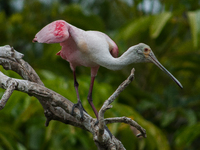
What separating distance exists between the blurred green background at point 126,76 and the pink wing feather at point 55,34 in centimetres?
148

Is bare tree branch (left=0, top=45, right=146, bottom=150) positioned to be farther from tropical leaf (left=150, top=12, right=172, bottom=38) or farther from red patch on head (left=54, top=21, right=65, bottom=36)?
tropical leaf (left=150, top=12, right=172, bottom=38)

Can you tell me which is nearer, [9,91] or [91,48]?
[9,91]

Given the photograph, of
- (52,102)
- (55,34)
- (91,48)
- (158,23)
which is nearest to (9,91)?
(52,102)

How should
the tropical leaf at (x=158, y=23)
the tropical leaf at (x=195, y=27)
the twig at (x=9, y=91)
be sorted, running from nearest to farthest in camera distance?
the twig at (x=9, y=91) → the tropical leaf at (x=195, y=27) → the tropical leaf at (x=158, y=23)

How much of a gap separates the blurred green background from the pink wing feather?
4.85ft

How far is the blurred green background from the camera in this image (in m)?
4.20

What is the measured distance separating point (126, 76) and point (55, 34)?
146 inches

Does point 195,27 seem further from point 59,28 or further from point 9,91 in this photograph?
point 9,91

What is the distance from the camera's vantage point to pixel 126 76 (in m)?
5.66

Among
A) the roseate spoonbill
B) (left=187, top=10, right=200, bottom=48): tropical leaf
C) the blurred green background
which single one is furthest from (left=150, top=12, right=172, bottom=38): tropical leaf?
the roseate spoonbill

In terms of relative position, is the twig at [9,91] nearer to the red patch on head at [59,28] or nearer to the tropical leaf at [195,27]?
the red patch on head at [59,28]

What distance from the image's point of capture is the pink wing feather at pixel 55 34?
2045 mm

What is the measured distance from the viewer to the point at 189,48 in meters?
5.38

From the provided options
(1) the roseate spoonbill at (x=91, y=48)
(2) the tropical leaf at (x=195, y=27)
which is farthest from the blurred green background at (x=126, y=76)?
(1) the roseate spoonbill at (x=91, y=48)
